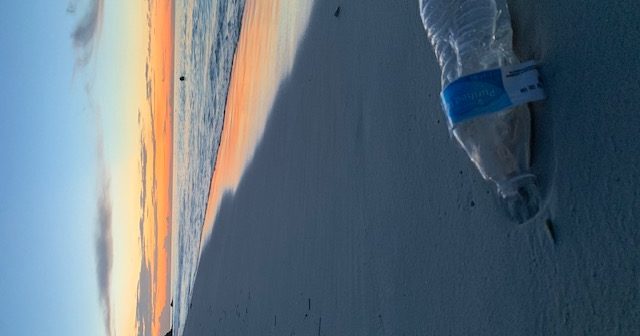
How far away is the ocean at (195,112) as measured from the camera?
13.2 feet

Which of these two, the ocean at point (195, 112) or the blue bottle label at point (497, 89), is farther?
the ocean at point (195, 112)

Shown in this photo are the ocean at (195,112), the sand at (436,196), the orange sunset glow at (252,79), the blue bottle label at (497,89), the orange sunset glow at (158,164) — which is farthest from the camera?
the orange sunset glow at (158,164)

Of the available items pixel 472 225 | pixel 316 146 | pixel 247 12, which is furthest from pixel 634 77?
pixel 247 12

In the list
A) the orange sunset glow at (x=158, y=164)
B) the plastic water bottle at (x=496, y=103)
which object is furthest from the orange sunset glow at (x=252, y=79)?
the orange sunset glow at (x=158, y=164)

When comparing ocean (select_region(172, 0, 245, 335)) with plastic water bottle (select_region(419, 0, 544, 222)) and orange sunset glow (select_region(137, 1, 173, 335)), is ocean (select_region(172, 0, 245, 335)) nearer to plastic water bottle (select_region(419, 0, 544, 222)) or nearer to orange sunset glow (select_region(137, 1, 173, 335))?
orange sunset glow (select_region(137, 1, 173, 335))

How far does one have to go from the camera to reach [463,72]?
0.83 m

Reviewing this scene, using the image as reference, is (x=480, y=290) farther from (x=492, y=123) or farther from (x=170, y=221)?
(x=170, y=221)

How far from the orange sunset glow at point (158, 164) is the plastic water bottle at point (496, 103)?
5982 mm

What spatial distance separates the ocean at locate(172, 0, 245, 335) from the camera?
403cm

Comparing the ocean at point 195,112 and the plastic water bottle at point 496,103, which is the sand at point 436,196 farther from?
the ocean at point 195,112

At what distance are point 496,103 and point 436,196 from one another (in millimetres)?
239

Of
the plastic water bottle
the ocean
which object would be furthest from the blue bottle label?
the ocean

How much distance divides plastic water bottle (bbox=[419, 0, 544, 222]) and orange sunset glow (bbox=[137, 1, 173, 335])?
598 centimetres

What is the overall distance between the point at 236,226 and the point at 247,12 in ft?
3.87
